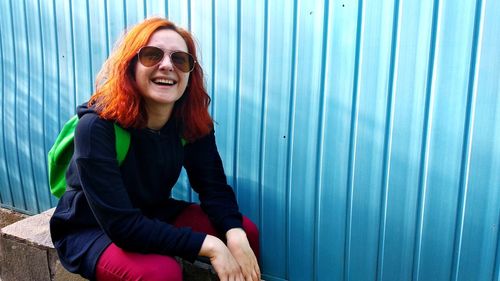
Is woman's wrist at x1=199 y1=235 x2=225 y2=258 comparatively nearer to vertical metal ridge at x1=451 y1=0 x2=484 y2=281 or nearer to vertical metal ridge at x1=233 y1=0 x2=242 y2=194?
vertical metal ridge at x1=233 y1=0 x2=242 y2=194

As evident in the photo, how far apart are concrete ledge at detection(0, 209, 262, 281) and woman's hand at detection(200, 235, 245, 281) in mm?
528

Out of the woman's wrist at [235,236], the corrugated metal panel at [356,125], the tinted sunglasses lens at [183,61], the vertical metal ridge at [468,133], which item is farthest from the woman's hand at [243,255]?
the vertical metal ridge at [468,133]

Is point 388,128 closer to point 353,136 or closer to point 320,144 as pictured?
point 353,136

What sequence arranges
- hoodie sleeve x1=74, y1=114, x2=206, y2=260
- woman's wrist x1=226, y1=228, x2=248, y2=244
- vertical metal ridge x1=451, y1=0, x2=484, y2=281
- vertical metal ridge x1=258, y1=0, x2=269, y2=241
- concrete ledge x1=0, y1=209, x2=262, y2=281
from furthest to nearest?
concrete ledge x1=0, y1=209, x2=262, y2=281 < vertical metal ridge x1=258, y1=0, x2=269, y2=241 < woman's wrist x1=226, y1=228, x2=248, y2=244 < vertical metal ridge x1=451, y1=0, x2=484, y2=281 < hoodie sleeve x1=74, y1=114, x2=206, y2=260

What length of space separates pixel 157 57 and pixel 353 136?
3.42ft

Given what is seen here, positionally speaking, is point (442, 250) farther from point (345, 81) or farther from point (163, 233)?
point (163, 233)

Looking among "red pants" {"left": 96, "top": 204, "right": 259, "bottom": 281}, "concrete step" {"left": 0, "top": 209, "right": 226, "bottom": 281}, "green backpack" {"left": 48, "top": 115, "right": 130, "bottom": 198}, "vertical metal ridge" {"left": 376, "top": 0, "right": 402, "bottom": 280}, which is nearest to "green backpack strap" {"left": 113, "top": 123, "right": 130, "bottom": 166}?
"green backpack" {"left": 48, "top": 115, "right": 130, "bottom": 198}

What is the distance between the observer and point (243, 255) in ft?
6.22

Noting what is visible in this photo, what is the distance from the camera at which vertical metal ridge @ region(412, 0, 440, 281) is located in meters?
1.88

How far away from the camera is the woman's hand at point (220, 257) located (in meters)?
1.78

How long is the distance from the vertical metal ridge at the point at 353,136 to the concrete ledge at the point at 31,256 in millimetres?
770

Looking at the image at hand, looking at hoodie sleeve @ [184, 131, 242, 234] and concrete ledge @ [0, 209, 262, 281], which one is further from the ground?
hoodie sleeve @ [184, 131, 242, 234]

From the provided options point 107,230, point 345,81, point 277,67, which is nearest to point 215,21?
point 277,67

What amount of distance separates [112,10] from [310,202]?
178 cm
